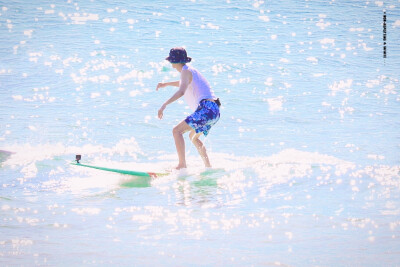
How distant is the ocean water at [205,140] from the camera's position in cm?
621

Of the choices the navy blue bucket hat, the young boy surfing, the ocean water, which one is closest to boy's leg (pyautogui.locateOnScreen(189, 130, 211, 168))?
the ocean water

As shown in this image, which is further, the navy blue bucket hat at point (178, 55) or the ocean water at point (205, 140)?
the navy blue bucket hat at point (178, 55)

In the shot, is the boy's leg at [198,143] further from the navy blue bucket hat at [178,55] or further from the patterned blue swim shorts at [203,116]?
the navy blue bucket hat at [178,55]

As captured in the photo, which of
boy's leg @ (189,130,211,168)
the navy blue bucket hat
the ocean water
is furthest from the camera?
boy's leg @ (189,130,211,168)

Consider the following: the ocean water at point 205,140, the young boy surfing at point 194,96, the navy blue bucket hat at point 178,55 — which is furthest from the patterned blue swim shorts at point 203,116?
the ocean water at point 205,140

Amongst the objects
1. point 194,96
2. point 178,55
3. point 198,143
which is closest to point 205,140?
point 198,143

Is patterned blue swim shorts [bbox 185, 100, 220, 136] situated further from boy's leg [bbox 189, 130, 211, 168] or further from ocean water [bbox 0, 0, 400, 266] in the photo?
ocean water [bbox 0, 0, 400, 266]

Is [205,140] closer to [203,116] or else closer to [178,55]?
[203,116]

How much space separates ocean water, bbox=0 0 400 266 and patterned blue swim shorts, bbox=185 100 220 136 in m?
0.72

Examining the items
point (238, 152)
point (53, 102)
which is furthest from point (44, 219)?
point (53, 102)

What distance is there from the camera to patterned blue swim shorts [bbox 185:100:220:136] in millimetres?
9016

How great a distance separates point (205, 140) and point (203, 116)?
3.88 meters

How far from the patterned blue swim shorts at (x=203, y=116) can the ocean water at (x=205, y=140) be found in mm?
717

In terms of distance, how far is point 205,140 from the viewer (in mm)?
12883
